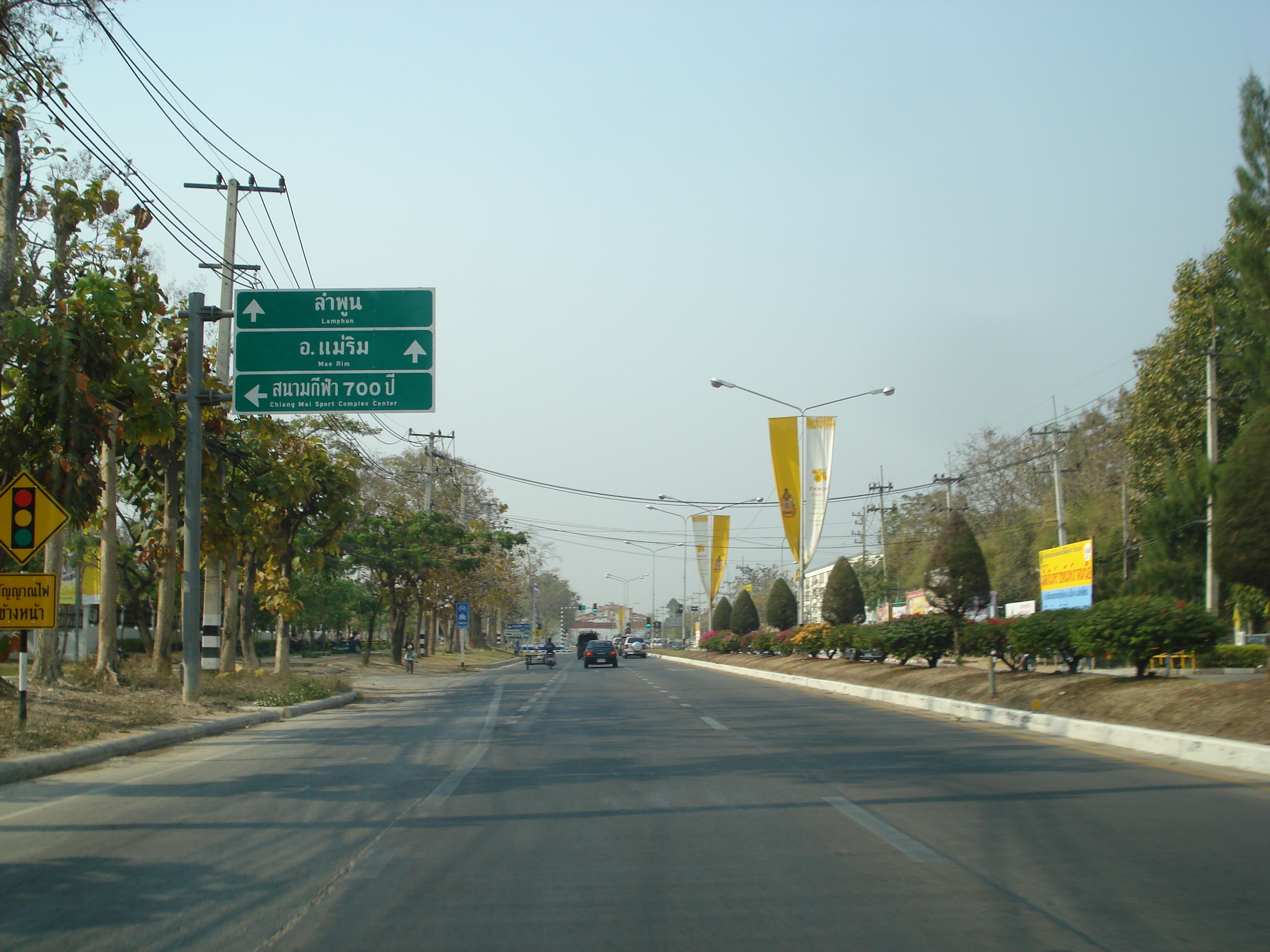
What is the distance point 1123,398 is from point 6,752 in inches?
2344

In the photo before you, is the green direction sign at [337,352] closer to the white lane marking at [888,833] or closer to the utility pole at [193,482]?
the utility pole at [193,482]

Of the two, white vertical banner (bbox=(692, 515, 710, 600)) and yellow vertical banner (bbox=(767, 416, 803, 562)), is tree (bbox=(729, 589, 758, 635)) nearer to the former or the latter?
white vertical banner (bbox=(692, 515, 710, 600))

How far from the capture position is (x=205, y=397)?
19062 mm

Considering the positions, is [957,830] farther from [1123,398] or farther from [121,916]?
[1123,398]

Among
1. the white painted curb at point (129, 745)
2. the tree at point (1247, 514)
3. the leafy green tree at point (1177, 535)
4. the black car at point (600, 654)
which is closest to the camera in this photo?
the white painted curb at point (129, 745)

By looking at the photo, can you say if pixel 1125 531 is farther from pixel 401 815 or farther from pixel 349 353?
pixel 401 815

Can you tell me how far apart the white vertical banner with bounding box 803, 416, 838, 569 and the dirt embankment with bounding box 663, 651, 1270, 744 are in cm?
981

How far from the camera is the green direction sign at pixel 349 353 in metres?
17.8

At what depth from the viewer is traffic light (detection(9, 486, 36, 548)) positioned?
1336 centimetres

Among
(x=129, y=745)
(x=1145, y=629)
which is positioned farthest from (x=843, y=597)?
(x=129, y=745)

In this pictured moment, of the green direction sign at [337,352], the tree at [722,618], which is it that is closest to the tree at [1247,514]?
the green direction sign at [337,352]

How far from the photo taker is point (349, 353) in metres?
17.8

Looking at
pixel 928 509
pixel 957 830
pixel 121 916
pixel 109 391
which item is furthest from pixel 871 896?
pixel 928 509

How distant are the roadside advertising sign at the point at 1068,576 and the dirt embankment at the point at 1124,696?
10.5m
